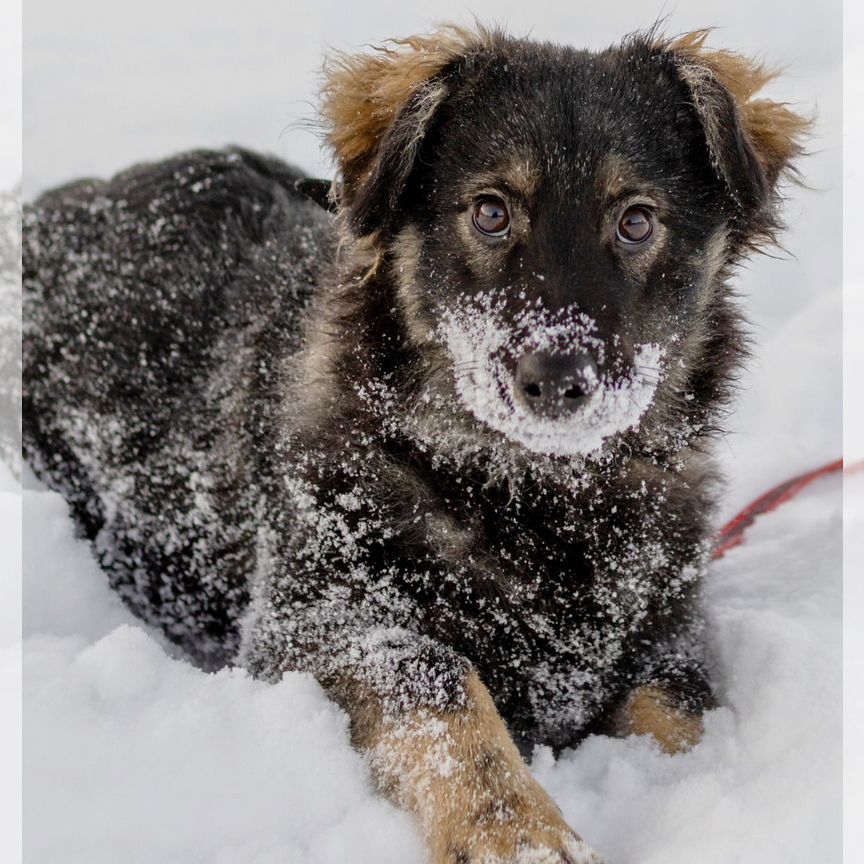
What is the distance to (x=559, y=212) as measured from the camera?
296cm

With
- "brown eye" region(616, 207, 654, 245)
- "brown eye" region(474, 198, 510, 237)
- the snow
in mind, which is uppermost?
"brown eye" region(616, 207, 654, 245)

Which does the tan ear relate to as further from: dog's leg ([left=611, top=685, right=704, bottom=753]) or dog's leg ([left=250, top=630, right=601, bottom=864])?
dog's leg ([left=250, top=630, right=601, bottom=864])

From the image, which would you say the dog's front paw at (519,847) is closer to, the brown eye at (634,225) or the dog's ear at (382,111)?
the brown eye at (634,225)

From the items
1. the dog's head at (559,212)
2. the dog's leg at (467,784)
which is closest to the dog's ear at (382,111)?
the dog's head at (559,212)

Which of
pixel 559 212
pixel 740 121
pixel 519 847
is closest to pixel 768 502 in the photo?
pixel 740 121

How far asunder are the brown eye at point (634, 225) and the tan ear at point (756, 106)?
58cm

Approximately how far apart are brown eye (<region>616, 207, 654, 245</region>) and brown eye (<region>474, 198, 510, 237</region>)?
381mm

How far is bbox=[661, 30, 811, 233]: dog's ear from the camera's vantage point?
318 cm

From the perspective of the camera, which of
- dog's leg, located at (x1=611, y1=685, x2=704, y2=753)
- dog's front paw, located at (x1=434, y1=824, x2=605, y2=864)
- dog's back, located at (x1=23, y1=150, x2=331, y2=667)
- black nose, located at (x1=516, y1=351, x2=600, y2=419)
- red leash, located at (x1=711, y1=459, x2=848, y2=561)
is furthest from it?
red leash, located at (x1=711, y1=459, x2=848, y2=561)

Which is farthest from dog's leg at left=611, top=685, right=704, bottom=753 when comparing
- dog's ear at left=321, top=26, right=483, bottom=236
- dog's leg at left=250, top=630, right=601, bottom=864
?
dog's ear at left=321, top=26, right=483, bottom=236

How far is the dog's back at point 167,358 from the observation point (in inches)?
159

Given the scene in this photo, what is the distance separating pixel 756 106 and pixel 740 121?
0.48m

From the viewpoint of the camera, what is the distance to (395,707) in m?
2.83

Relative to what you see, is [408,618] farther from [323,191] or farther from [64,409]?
[64,409]
